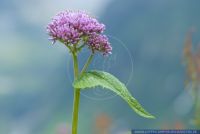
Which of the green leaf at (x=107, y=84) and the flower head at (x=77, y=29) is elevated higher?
the flower head at (x=77, y=29)

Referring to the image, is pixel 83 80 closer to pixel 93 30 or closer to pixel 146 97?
pixel 93 30

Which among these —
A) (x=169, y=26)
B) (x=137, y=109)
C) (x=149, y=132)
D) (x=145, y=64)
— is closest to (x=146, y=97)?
(x=145, y=64)

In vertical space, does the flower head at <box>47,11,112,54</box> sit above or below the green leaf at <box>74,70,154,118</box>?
above
